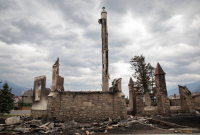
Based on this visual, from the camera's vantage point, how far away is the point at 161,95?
1791cm

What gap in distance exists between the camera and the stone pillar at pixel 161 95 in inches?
679

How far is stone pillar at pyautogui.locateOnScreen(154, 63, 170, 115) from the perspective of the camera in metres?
17.2

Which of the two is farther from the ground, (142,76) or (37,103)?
(142,76)

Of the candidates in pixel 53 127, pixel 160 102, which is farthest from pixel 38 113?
pixel 160 102

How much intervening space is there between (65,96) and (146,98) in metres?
17.1

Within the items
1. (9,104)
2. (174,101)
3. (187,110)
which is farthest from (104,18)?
(174,101)

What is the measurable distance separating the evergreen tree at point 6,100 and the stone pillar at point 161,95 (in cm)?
2034

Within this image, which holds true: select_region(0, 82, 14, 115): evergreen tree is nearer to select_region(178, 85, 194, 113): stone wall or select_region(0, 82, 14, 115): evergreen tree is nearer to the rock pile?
the rock pile

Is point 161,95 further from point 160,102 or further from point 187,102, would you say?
point 187,102

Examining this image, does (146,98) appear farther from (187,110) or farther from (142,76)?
(187,110)

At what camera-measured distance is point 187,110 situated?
1848 centimetres

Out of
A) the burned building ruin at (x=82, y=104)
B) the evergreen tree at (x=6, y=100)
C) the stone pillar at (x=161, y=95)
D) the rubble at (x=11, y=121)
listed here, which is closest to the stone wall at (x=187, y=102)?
the stone pillar at (x=161, y=95)

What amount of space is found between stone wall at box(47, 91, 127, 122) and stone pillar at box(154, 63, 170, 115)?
7.85 m

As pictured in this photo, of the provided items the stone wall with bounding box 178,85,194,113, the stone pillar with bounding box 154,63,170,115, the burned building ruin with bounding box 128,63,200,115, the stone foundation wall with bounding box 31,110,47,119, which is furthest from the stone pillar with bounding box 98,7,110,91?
the stone wall with bounding box 178,85,194,113
